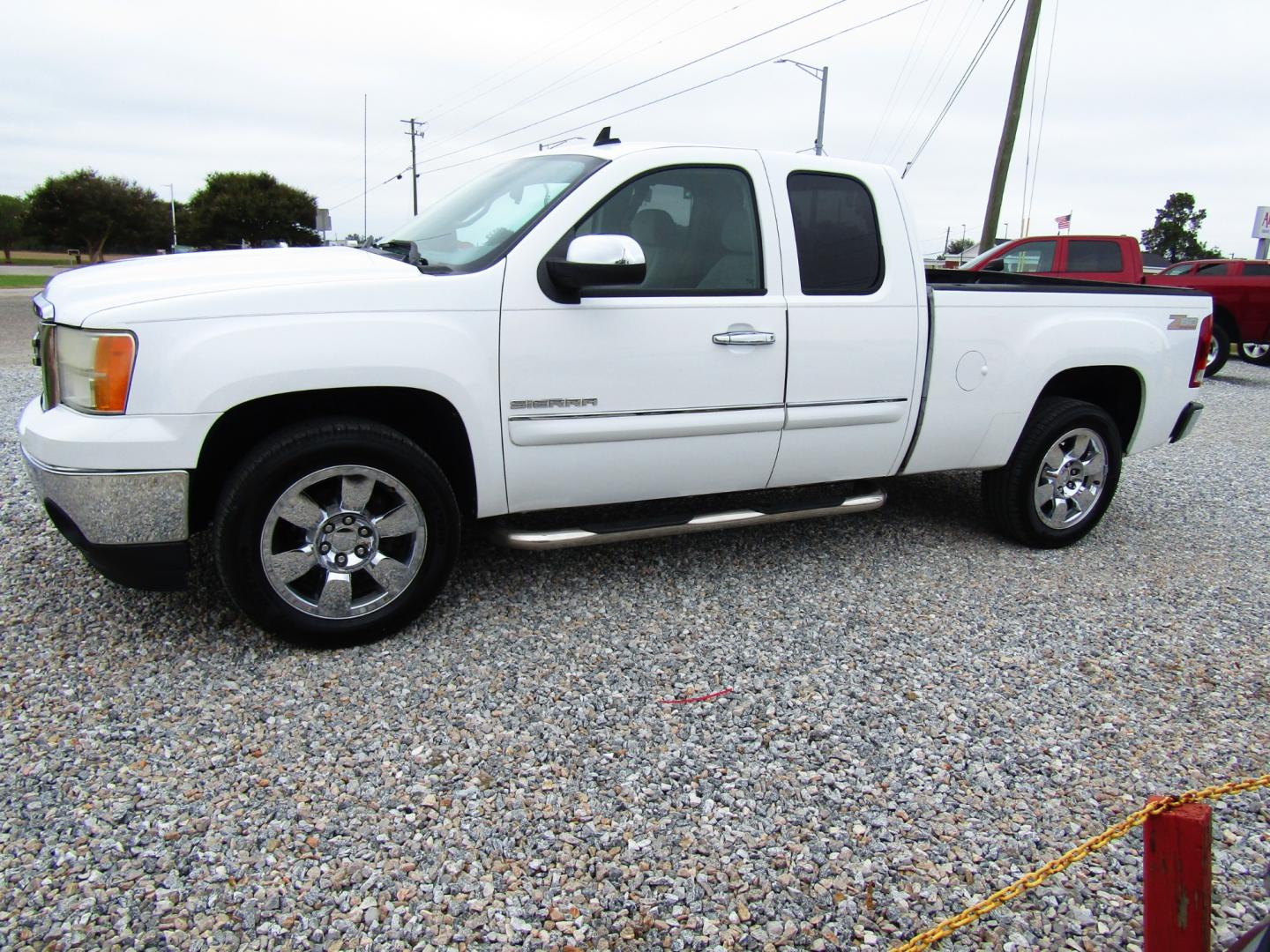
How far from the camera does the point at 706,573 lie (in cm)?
430

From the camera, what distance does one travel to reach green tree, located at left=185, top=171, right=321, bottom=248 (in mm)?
66125

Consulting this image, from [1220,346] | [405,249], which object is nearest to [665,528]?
[405,249]

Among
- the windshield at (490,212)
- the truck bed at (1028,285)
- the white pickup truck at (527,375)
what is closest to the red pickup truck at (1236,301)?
the truck bed at (1028,285)

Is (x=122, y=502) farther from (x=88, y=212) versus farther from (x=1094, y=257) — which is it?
(x=88, y=212)

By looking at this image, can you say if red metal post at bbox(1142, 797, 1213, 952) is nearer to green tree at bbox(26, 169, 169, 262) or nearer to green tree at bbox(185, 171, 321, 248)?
green tree at bbox(26, 169, 169, 262)

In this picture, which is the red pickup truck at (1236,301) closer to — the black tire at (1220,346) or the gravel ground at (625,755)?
the black tire at (1220,346)

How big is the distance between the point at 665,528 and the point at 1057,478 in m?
2.33

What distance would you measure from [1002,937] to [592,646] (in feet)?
5.82

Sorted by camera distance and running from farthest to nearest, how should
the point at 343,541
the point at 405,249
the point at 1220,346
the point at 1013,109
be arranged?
the point at 1013,109, the point at 1220,346, the point at 405,249, the point at 343,541

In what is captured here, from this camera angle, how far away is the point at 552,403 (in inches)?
137

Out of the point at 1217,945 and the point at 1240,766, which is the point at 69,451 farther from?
the point at 1240,766

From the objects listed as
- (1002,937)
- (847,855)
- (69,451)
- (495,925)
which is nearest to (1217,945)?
(1002,937)

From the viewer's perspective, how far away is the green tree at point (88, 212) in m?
57.7

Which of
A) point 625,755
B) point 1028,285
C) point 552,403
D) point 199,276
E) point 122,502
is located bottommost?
point 625,755
